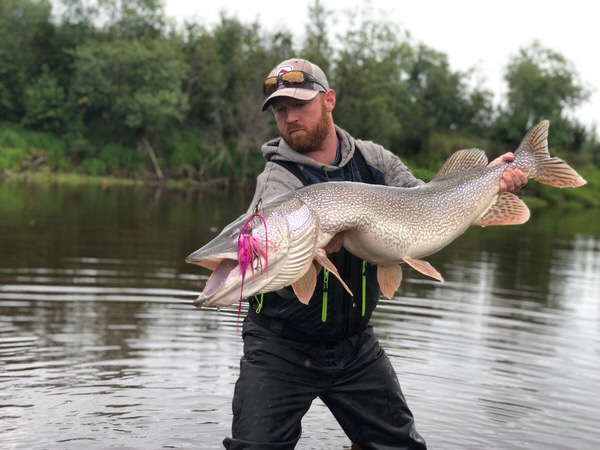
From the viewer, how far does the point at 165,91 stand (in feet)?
150

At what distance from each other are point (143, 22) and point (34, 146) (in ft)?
39.2

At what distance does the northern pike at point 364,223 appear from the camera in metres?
3.41

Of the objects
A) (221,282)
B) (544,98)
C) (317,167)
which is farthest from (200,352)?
(544,98)

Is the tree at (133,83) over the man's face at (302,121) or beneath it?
over

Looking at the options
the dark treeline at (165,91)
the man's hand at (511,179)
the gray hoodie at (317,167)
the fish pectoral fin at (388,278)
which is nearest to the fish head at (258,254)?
the gray hoodie at (317,167)

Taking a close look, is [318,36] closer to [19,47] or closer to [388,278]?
[19,47]

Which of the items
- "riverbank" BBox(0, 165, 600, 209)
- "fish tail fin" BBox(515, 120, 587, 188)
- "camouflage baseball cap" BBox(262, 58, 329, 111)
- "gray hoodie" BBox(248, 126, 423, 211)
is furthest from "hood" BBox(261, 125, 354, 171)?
"riverbank" BBox(0, 165, 600, 209)

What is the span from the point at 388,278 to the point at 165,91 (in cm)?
4308

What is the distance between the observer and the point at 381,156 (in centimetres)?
475

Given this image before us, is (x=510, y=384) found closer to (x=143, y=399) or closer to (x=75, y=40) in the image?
(x=143, y=399)

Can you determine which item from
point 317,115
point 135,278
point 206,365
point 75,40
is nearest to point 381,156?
point 317,115

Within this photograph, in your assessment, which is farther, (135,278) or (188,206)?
(188,206)

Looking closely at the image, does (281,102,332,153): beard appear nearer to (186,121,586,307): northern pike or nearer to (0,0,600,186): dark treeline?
(186,121,586,307): northern pike

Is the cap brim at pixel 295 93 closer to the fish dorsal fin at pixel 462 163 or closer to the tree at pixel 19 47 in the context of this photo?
the fish dorsal fin at pixel 462 163
